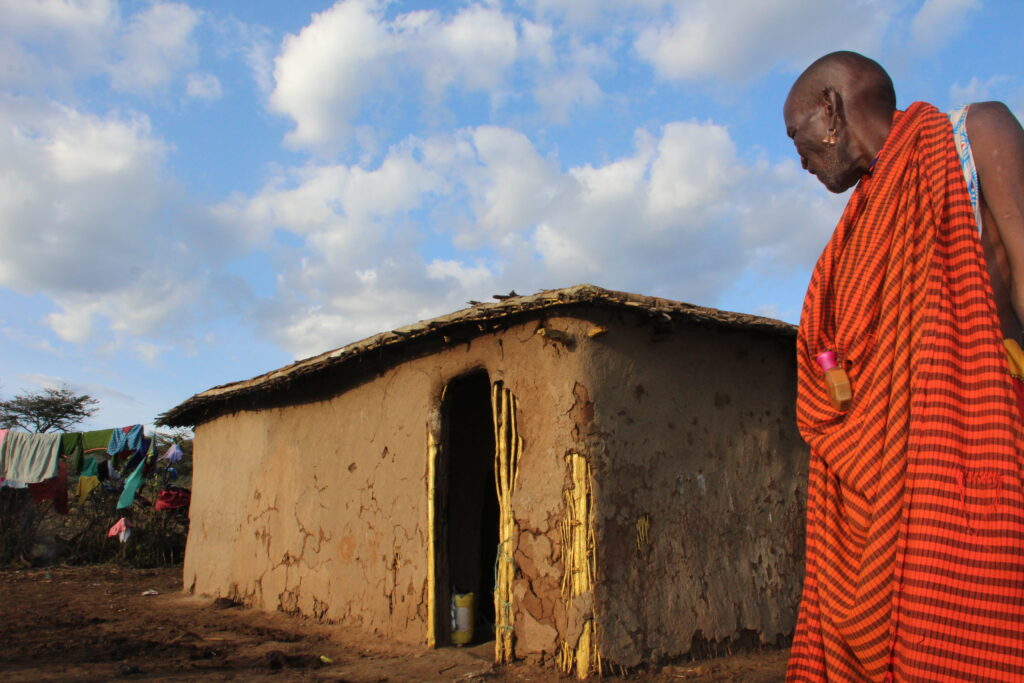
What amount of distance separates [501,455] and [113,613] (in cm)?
578

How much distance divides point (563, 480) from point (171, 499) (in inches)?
410

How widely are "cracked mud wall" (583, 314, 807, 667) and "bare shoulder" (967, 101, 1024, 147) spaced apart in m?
3.73

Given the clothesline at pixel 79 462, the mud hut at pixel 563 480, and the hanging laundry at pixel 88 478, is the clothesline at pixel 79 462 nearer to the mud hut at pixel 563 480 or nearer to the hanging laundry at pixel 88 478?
the hanging laundry at pixel 88 478

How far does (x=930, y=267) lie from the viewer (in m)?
1.46

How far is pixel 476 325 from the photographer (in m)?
5.86

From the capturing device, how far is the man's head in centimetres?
174

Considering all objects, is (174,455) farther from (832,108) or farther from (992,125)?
(992,125)

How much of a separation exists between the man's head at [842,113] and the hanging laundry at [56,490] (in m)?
14.2

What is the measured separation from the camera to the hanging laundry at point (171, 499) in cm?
1324

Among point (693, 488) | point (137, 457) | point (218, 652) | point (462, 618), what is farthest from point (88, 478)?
point (693, 488)

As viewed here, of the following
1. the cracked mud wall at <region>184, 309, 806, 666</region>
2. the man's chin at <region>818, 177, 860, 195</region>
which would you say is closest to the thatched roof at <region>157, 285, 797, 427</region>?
the cracked mud wall at <region>184, 309, 806, 666</region>

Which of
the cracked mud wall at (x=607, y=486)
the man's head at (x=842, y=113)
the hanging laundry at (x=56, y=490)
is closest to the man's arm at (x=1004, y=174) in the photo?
the man's head at (x=842, y=113)

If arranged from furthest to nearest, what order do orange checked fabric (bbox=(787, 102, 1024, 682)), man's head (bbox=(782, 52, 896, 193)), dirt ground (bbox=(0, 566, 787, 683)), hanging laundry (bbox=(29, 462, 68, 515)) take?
1. hanging laundry (bbox=(29, 462, 68, 515))
2. dirt ground (bbox=(0, 566, 787, 683))
3. man's head (bbox=(782, 52, 896, 193))
4. orange checked fabric (bbox=(787, 102, 1024, 682))

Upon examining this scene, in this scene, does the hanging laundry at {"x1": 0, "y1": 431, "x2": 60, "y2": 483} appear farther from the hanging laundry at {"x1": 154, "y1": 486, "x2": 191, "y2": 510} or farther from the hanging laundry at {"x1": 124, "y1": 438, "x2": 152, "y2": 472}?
the hanging laundry at {"x1": 154, "y1": 486, "x2": 191, "y2": 510}
